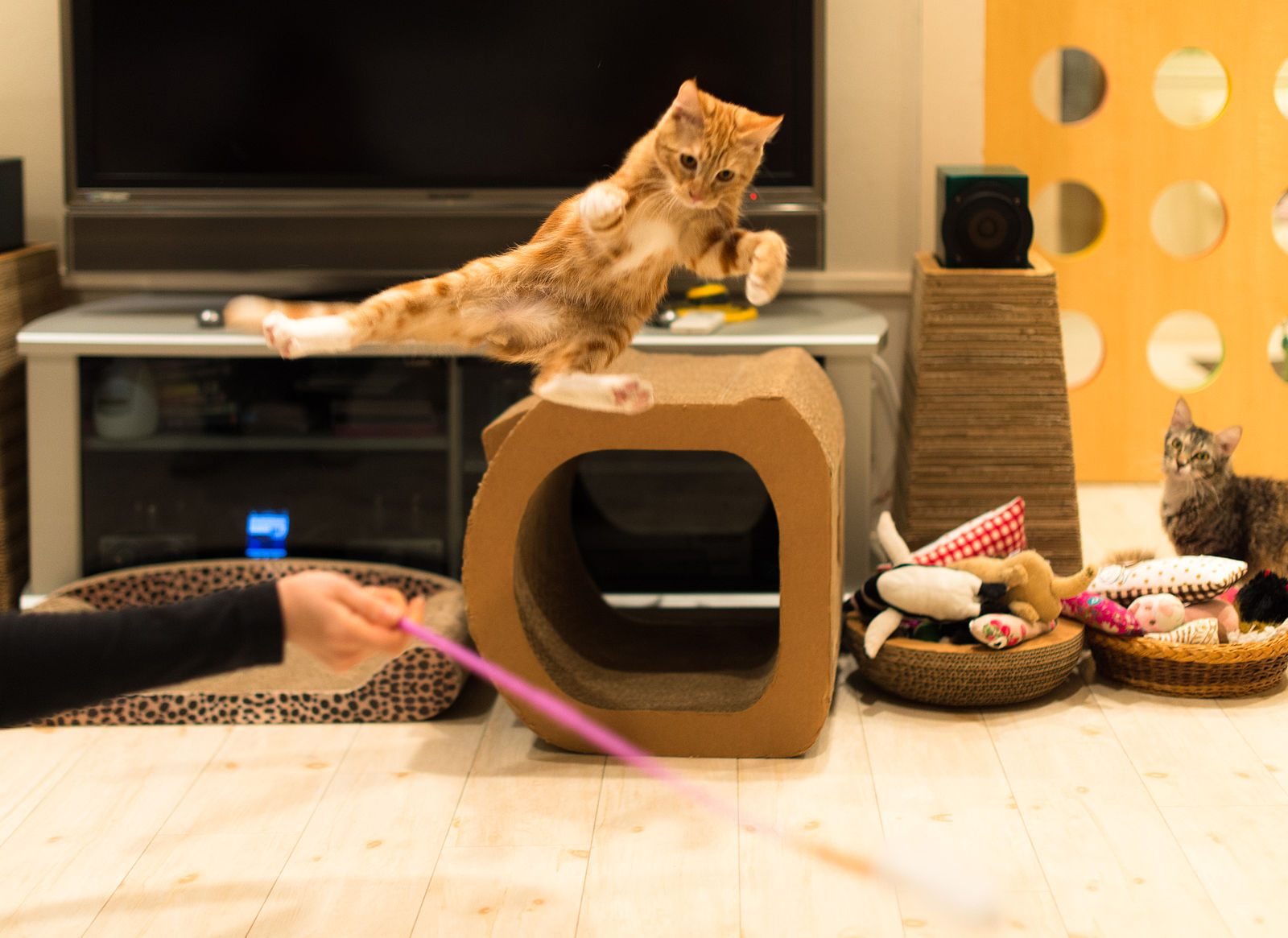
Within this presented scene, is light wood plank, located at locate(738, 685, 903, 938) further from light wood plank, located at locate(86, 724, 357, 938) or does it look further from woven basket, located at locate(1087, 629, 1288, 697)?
light wood plank, located at locate(86, 724, 357, 938)

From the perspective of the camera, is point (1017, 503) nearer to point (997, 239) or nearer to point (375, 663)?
point (997, 239)

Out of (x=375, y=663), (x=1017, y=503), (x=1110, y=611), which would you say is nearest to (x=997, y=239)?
(x=1017, y=503)

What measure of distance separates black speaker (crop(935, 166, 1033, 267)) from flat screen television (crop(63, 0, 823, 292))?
0.29 m

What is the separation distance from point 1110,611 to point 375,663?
4.62 feet

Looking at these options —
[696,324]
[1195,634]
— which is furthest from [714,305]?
[1195,634]

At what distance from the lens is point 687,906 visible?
1.98 m

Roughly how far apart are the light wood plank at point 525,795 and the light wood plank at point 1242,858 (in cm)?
91

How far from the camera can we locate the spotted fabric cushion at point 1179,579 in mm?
2646

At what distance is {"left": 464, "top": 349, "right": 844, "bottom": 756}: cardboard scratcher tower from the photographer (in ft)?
7.44

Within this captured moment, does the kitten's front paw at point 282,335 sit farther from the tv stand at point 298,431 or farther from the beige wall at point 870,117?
the beige wall at point 870,117

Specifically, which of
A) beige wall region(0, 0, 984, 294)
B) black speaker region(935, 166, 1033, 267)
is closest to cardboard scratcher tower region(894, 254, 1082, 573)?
black speaker region(935, 166, 1033, 267)

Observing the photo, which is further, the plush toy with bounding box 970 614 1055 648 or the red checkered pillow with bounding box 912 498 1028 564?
the red checkered pillow with bounding box 912 498 1028 564

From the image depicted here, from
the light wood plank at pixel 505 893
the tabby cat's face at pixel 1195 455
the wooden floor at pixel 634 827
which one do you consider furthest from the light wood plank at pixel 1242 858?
the light wood plank at pixel 505 893

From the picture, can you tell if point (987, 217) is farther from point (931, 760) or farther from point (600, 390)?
point (600, 390)
